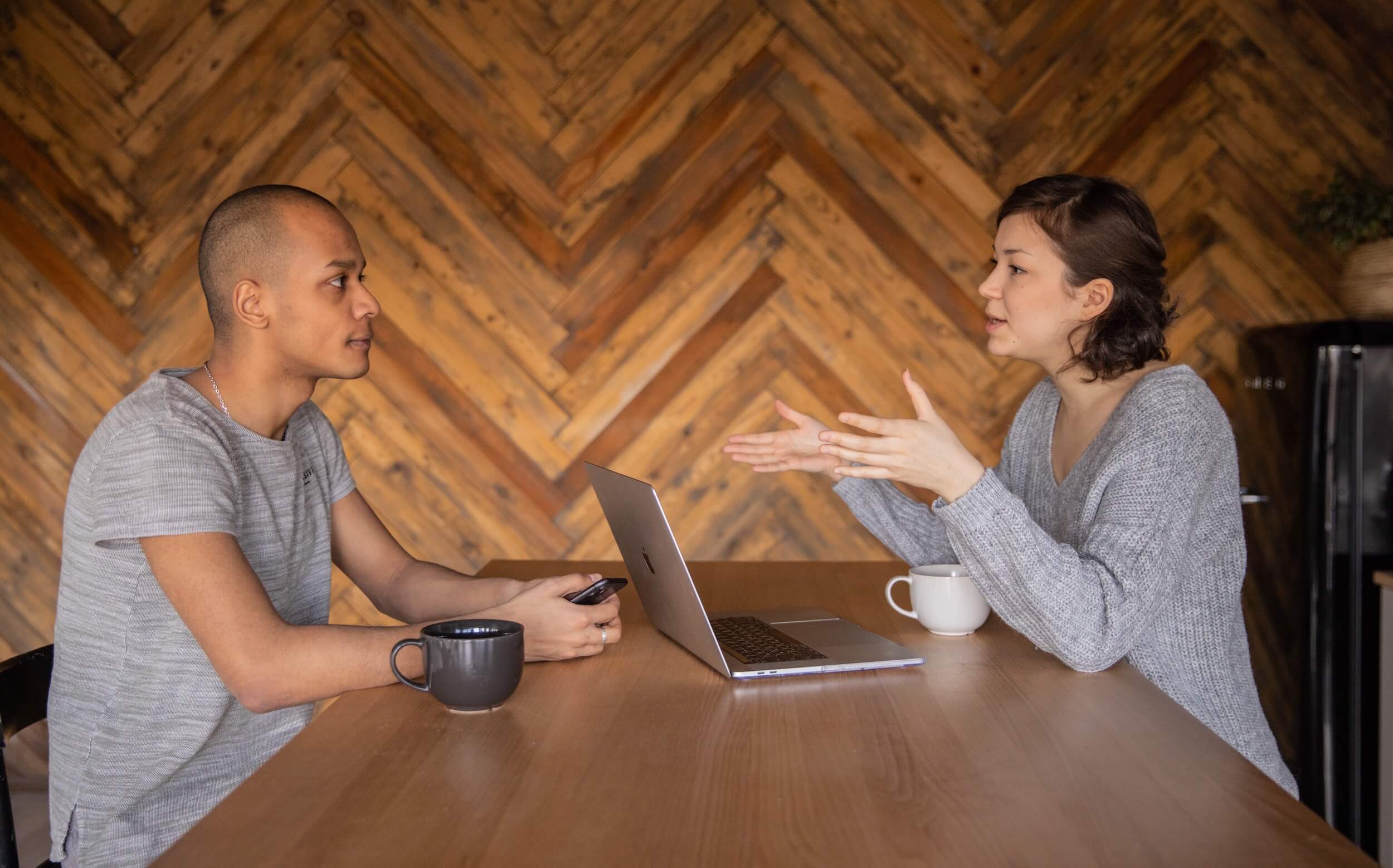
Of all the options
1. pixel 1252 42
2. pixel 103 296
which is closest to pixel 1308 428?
pixel 1252 42

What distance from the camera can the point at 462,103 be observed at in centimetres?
302

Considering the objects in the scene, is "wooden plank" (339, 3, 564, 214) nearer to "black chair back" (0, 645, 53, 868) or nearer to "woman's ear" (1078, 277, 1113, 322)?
"woman's ear" (1078, 277, 1113, 322)

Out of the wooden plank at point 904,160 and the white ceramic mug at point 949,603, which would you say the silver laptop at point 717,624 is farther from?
the wooden plank at point 904,160

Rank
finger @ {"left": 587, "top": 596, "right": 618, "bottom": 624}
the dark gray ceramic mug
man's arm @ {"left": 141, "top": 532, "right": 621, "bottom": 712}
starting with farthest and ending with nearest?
finger @ {"left": 587, "top": 596, "right": 618, "bottom": 624}
man's arm @ {"left": 141, "top": 532, "right": 621, "bottom": 712}
the dark gray ceramic mug

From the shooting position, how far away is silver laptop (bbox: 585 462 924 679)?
126cm

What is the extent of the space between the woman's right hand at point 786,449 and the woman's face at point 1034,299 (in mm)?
338

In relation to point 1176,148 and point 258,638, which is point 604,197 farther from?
point 258,638

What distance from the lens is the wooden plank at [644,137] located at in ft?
9.87

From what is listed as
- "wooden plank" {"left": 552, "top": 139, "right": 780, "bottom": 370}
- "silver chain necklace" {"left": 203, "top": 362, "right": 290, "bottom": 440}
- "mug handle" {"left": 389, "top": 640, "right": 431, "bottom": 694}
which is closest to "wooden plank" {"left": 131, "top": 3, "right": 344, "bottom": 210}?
"wooden plank" {"left": 552, "top": 139, "right": 780, "bottom": 370}

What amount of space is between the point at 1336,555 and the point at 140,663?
8.08 ft

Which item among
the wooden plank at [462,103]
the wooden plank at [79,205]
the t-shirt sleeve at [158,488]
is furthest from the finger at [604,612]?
the wooden plank at [79,205]

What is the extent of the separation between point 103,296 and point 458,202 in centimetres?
102

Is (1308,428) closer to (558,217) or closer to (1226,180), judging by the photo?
(1226,180)

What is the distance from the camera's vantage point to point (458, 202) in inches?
119
